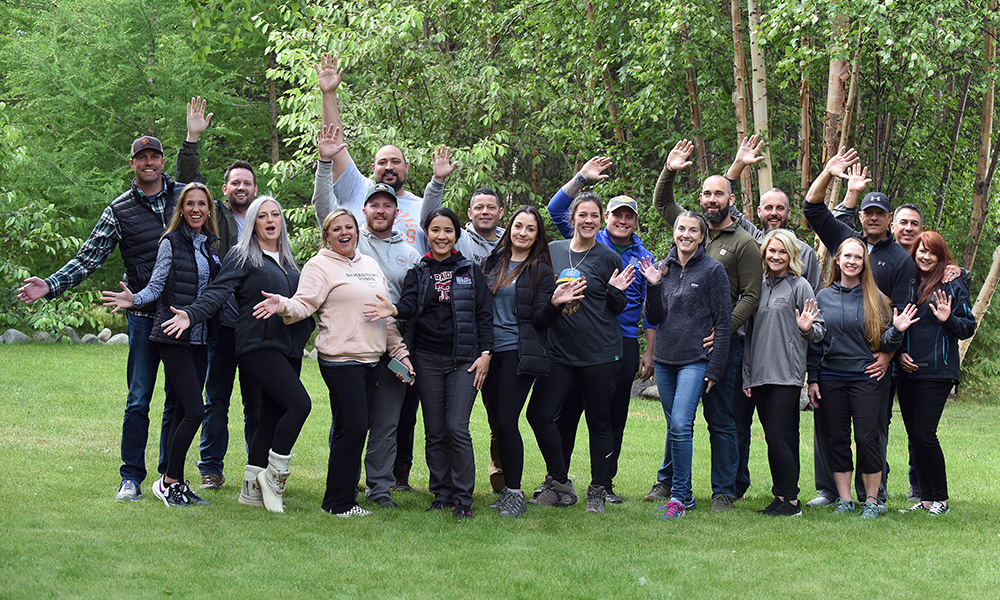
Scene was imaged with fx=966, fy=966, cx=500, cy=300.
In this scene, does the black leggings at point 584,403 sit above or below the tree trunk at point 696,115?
below

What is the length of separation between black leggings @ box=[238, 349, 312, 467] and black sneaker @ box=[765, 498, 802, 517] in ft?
10.5

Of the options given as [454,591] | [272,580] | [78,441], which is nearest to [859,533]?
[454,591]

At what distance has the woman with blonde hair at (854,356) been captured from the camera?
21.4ft

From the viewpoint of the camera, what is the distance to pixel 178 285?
6.05 m

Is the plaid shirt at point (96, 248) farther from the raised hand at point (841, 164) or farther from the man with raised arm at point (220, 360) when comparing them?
the raised hand at point (841, 164)

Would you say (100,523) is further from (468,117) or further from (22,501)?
(468,117)

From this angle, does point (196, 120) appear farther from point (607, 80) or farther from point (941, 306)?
point (607, 80)

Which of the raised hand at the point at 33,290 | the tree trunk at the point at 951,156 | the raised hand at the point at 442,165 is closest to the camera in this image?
the raised hand at the point at 33,290

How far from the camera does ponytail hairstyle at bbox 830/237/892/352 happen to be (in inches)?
256

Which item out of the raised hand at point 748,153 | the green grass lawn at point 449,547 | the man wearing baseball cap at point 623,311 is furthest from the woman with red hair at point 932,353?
the man wearing baseball cap at point 623,311

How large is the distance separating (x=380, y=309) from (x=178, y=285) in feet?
4.16

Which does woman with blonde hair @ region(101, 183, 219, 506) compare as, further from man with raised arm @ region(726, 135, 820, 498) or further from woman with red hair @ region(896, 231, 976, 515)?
woman with red hair @ region(896, 231, 976, 515)

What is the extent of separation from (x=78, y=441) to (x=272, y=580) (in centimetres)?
477

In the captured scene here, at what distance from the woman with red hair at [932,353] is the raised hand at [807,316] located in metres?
0.76
